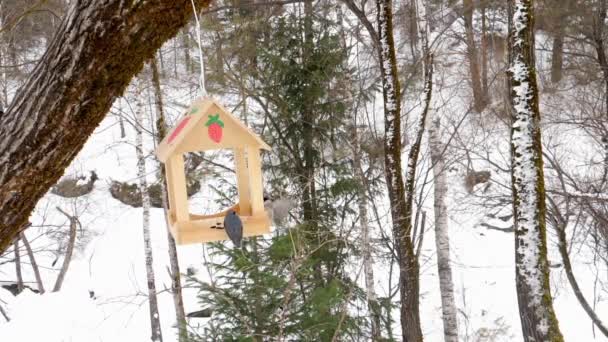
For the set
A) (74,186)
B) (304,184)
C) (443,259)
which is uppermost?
(74,186)

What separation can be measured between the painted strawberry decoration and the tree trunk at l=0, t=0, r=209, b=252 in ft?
2.19

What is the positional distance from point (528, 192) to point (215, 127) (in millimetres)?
3267

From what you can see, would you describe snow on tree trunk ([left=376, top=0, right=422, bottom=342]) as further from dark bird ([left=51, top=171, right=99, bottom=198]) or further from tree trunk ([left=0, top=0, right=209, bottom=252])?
dark bird ([left=51, top=171, right=99, bottom=198])

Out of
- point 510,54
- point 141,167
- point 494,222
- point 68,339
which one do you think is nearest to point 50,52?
point 510,54

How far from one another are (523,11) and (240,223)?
354 cm

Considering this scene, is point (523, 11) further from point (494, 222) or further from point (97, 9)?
point (494, 222)

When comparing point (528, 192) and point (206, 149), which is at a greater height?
point (528, 192)

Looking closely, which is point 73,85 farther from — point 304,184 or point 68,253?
point 68,253

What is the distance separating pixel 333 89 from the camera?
308 inches

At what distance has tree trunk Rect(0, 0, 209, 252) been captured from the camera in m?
1.49

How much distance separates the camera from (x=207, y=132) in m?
2.29

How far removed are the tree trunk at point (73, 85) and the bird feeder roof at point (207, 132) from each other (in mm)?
628

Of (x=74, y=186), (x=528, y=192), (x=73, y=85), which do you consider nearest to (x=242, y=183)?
(x=73, y=85)

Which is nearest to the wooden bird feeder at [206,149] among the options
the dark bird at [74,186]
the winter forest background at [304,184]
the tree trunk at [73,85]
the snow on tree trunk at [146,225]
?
the winter forest background at [304,184]
